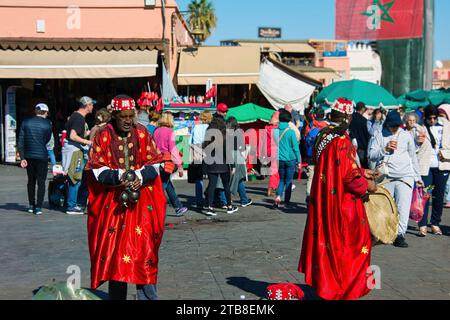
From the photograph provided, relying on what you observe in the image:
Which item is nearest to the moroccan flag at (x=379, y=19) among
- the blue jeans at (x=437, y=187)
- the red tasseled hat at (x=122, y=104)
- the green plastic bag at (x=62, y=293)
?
the blue jeans at (x=437, y=187)

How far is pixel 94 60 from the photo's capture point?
20875 mm

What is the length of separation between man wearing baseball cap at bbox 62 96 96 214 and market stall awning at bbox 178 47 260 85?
9816mm

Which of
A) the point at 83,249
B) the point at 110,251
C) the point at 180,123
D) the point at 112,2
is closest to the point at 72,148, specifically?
the point at 83,249

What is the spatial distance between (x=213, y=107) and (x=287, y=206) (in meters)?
4.43

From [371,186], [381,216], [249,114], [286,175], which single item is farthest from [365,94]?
[371,186]

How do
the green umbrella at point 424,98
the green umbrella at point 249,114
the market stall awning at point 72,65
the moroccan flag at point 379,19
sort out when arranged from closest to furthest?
the green umbrella at point 249,114 → the market stall awning at point 72,65 → the green umbrella at point 424,98 → the moroccan flag at point 379,19

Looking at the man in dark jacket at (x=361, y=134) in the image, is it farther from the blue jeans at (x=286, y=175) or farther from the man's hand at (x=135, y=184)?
the man's hand at (x=135, y=184)

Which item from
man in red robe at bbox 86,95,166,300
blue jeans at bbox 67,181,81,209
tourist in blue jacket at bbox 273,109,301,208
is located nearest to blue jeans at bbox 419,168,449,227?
tourist in blue jacket at bbox 273,109,301,208

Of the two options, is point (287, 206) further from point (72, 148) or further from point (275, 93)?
point (275, 93)

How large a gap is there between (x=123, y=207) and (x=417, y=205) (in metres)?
6.10

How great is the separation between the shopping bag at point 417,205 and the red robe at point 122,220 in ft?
18.5

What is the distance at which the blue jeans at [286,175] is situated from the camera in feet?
46.3

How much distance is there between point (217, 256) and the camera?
9344 millimetres

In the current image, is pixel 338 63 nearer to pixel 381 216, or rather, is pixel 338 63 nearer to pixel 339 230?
pixel 381 216
